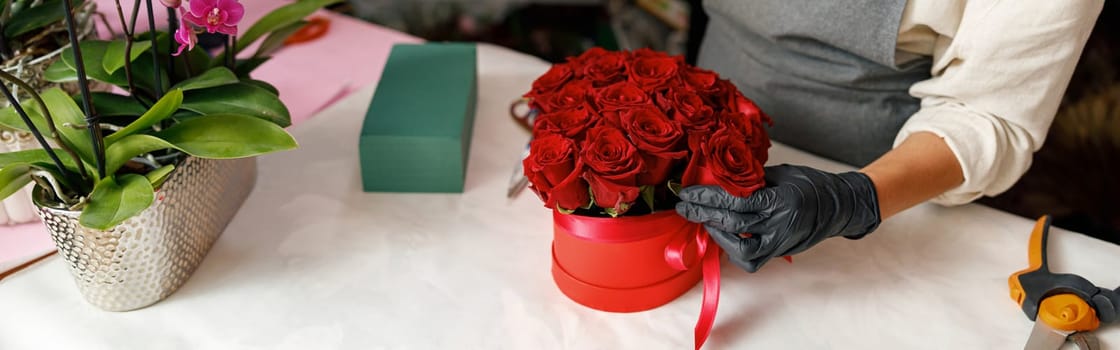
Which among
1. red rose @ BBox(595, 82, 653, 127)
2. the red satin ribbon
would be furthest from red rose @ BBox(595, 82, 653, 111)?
the red satin ribbon

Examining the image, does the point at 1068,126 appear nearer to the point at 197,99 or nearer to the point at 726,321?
the point at 726,321

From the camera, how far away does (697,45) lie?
1814mm

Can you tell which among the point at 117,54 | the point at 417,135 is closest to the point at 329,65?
the point at 417,135

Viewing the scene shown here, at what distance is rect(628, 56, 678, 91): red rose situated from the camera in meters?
0.82

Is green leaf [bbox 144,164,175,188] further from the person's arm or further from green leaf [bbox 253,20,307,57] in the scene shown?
the person's arm

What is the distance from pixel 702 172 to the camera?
0.76m

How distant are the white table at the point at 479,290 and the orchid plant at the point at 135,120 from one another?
0.15 m

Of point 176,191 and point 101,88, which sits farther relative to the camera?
point 101,88

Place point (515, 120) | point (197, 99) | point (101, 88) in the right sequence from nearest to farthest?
point (197, 99) < point (101, 88) < point (515, 120)

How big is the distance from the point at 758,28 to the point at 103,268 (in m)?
0.76

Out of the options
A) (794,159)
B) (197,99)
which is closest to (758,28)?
(794,159)

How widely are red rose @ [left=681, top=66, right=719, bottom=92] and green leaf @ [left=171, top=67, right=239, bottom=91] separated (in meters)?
0.44

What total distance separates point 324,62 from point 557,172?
28.1 inches

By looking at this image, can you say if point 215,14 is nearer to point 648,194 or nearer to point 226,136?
point 226,136
